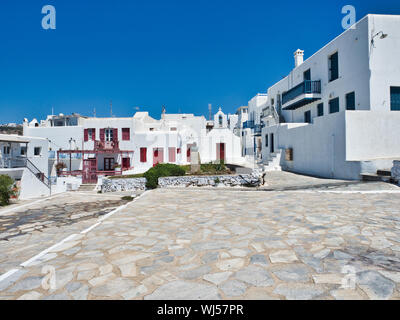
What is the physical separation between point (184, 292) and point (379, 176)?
43.3 ft

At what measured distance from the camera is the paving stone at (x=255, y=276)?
2.93 m

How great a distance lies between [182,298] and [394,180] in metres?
12.6

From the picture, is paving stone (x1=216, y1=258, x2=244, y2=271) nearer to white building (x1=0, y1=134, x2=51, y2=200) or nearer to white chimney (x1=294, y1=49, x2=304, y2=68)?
white building (x1=0, y1=134, x2=51, y2=200)

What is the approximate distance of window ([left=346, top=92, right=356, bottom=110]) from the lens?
17.9m

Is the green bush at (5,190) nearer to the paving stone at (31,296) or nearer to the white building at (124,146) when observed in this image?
the paving stone at (31,296)

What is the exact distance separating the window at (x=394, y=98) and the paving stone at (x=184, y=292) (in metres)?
18.9

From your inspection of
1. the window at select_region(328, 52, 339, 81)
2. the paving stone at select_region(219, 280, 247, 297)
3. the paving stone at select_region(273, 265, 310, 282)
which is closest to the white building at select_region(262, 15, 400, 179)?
the window at select_region(328, 52, 339, 81)

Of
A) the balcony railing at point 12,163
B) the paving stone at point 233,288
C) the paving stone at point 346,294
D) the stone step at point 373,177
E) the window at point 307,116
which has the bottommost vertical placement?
the paving stone at point 233,288

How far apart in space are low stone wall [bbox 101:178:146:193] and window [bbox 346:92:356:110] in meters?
15.9

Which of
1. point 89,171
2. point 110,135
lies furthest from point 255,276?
point 110,135

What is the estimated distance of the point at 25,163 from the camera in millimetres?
22500

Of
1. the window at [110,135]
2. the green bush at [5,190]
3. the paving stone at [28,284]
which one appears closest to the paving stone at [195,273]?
the paving stone at [28,284]
